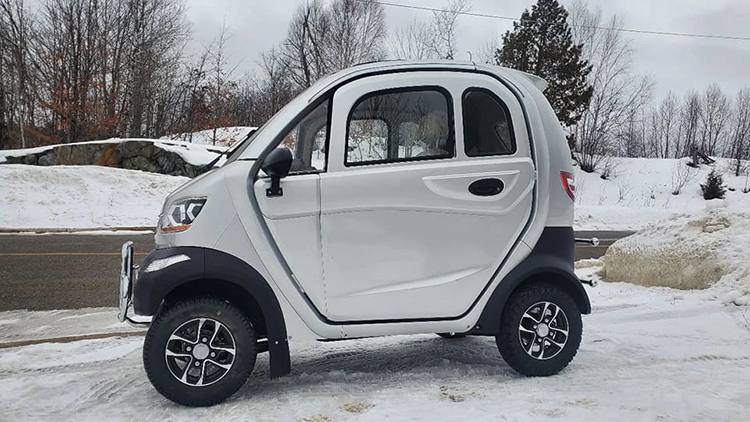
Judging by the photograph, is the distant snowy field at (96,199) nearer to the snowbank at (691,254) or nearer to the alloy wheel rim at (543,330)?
the snowbank at (691,254)

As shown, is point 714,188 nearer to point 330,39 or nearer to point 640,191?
point 640,191

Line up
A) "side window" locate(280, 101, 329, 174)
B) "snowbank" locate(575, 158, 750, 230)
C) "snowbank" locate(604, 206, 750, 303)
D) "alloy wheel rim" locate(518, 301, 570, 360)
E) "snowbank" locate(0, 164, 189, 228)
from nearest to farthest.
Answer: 1. "side window" locate(280, 101, 329, 174)
2. "alloy wheel rim" locate(518, 301, 570, 360)
3. "snowbank" locate(604, 206, 750, 303)
4. "snowbank" locate(0, 164, 189, 228)
5. "snowbank" locate(575, 158, 750, 230)

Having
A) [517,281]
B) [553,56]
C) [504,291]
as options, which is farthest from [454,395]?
[553,56]

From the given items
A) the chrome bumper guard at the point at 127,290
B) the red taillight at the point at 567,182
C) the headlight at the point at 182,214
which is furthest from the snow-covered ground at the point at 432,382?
the red taillight at the point at 567,182

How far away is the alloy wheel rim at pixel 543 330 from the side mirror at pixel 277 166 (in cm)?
187

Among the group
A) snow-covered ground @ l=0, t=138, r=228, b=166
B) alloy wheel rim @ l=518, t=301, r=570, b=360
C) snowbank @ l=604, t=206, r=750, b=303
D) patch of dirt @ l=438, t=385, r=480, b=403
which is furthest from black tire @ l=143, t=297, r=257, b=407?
snow-covered ground @ l=0, t=138, r=228, b=166

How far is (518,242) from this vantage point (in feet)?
13.4

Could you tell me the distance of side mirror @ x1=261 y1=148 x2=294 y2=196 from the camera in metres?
3.59

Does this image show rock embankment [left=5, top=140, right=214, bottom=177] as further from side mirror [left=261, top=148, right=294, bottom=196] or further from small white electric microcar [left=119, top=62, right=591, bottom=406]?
side mirror [left=261, top=148, right=294, bottom=196]

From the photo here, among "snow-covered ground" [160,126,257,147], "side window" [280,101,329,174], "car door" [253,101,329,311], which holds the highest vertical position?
"snow-covered ground" [160,126,257,147]

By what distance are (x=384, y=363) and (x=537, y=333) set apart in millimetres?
1149

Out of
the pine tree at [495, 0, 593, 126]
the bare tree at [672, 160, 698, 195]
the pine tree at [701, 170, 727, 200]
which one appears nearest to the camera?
the pine tree at [701, 170, 727, 200]

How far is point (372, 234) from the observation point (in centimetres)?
381

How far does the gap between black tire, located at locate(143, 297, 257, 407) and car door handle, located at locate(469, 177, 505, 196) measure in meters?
1.70
